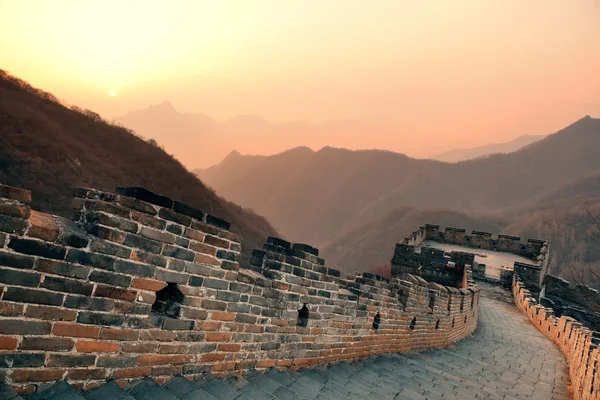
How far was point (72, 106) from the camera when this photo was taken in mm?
27781

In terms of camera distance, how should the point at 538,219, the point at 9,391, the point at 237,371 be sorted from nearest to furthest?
the point at 9,391 < the point at 237,371 < the point at 538,219

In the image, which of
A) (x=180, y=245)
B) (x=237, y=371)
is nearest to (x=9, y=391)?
(x=180, y=245)

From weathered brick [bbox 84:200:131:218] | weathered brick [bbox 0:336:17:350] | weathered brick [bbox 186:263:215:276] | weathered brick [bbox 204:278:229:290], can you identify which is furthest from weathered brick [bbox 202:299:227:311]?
weathered brick [bbox 0:336:17:350]

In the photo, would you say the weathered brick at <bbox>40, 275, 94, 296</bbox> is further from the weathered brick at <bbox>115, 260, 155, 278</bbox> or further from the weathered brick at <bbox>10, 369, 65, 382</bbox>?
the weathered brick at <bbox>10, 369, 65, 382</bbox>

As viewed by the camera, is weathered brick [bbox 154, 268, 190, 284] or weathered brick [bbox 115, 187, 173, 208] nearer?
weathered brick [bbox 115, 187, 173, 208]

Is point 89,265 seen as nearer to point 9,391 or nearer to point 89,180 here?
point 9,391

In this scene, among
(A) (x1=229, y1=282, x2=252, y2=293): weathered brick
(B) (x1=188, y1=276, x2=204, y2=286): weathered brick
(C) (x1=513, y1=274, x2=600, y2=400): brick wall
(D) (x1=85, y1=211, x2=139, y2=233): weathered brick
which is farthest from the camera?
(C) (x1=513, y1=274, x2=600, y2=400): brick wall

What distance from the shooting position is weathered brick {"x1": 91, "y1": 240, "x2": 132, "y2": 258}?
207 cm

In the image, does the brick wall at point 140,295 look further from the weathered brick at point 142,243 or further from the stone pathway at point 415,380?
the stone pathway at point 415,380

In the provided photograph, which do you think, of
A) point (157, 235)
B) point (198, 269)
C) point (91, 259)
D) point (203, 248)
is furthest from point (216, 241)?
point (91, 259)

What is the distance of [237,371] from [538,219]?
5926cm

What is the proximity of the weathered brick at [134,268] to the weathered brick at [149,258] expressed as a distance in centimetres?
3

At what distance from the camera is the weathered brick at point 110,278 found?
208 cm

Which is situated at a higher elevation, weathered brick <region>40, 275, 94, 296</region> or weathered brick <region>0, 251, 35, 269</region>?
weathered brick <region>0, 251, 35, 269</region>
